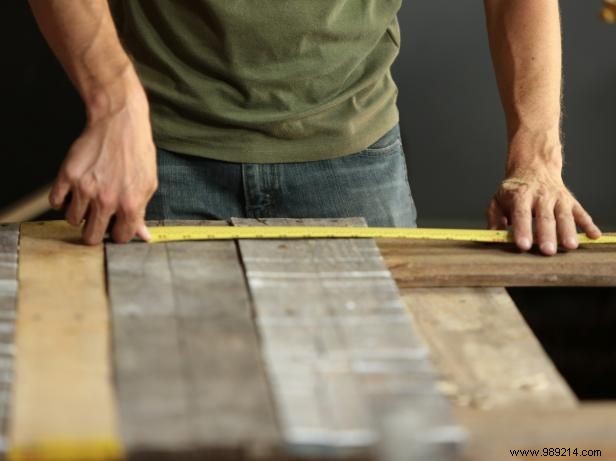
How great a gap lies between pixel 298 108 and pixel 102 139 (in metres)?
0.52

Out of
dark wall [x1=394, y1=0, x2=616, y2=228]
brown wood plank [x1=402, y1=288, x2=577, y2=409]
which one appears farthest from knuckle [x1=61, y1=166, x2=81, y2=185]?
dark wall [x1=394, y1=0, x2=616, y2=228]

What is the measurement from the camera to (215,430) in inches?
43.1

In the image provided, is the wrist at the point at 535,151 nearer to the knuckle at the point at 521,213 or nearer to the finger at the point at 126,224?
the knuckle at the point at 521,213

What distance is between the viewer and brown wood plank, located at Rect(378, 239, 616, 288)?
1.66 m

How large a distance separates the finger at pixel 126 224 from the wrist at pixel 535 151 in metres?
0.81

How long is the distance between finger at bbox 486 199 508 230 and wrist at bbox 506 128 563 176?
0.11 metres

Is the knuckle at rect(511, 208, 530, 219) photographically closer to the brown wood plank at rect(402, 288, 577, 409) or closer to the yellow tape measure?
the yellow tape measure

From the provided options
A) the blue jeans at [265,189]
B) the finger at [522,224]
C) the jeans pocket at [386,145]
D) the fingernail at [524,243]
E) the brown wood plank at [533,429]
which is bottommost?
the blue jeans at [265,189]

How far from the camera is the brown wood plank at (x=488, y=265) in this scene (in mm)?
1660

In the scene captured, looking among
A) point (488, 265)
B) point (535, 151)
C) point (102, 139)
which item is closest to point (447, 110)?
point (535, 151)

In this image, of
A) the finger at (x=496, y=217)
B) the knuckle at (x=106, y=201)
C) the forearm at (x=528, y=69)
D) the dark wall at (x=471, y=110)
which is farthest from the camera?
the dark wall at (x=471, y=110)

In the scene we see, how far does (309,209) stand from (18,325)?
2.89ft

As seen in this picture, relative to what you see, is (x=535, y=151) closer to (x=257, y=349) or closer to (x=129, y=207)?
(x=129, y=207)

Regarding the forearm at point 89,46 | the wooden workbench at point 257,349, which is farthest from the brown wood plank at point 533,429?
the forearm at point 89,46
